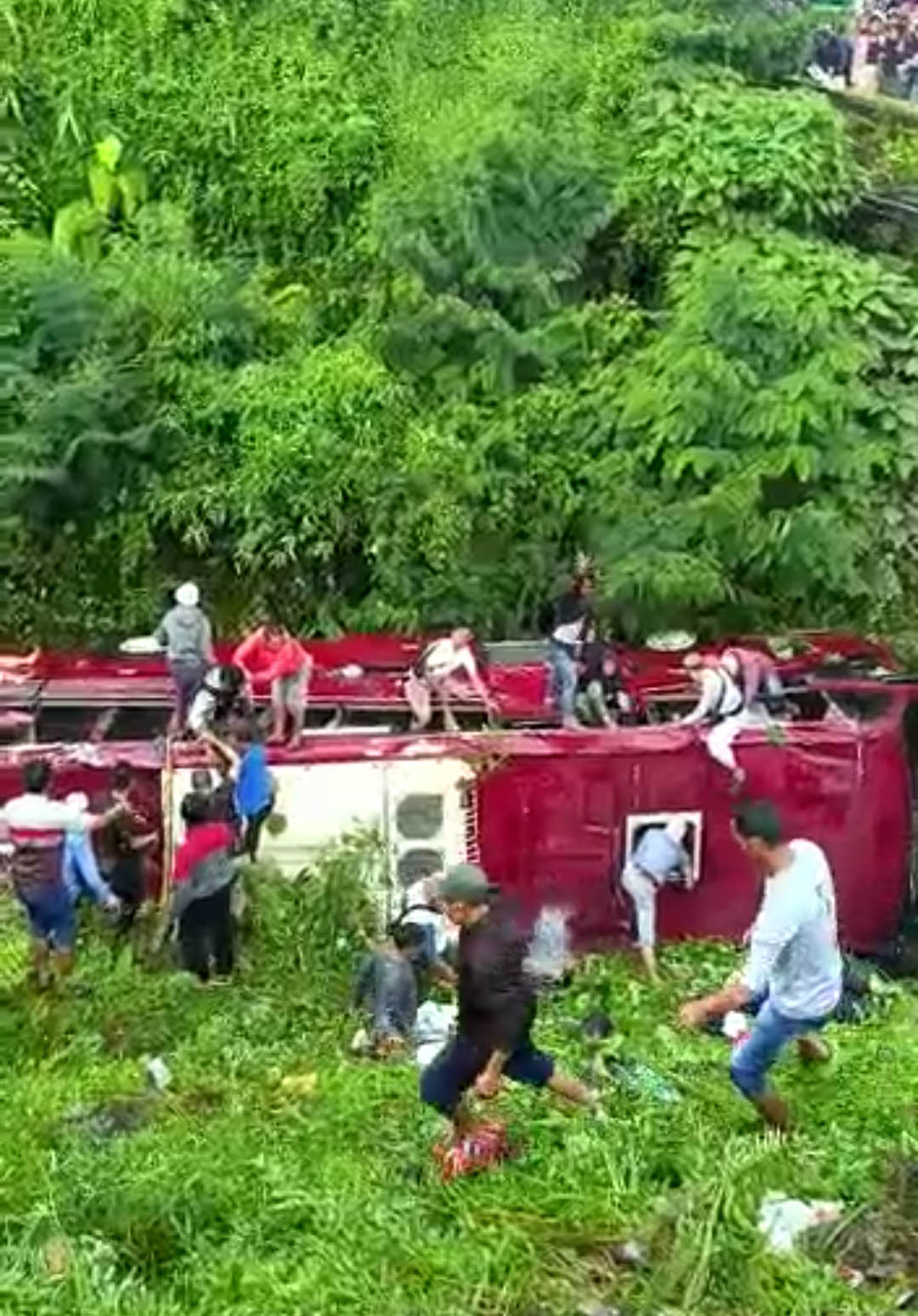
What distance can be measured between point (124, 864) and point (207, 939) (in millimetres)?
754

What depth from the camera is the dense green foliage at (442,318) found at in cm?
1633

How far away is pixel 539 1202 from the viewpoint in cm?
884

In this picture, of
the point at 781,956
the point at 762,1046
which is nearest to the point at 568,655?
the point at 762,1046

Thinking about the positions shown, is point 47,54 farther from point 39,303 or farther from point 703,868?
point 703,868

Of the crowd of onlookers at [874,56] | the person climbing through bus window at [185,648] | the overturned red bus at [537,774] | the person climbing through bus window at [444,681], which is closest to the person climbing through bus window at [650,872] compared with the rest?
the overturned red bus at [537,774]

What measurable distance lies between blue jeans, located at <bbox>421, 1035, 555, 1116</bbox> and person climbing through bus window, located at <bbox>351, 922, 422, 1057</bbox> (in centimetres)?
224

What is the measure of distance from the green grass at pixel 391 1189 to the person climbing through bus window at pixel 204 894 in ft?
4.03

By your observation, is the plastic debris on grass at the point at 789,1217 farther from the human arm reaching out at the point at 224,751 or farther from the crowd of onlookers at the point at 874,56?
the crowd of onlookers at the point at 874,56

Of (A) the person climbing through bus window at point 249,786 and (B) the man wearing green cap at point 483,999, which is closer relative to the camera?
(B) the man wearing green cap at point 483,999

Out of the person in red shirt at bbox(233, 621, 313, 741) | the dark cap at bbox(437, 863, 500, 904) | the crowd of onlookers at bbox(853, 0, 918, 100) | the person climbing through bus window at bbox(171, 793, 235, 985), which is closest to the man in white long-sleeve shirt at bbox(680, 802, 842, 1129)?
the dark cap at bbox(437, 863, 500, 904)

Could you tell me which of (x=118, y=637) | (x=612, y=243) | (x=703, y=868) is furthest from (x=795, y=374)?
(x=118, y=637)

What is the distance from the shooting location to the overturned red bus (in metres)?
13.9

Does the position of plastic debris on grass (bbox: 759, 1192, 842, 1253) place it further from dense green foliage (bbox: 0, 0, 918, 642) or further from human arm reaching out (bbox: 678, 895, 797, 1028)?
dense green foliage (bbox: 0, 0, 918, 642)

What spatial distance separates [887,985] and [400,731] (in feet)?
11.1
